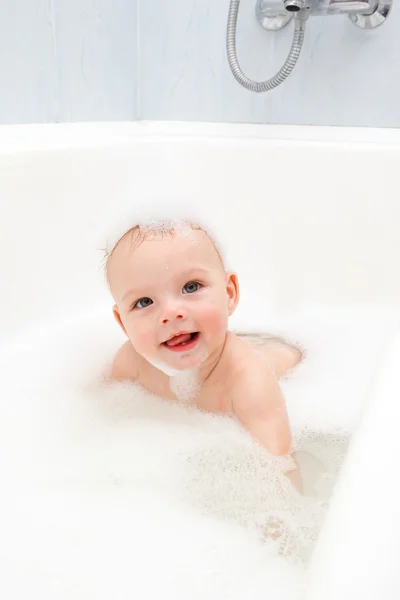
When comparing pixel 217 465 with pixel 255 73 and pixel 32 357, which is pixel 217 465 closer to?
pixel 32 357

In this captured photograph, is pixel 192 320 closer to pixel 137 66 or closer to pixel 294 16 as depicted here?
pixel 294 16

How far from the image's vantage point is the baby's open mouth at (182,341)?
2.71ft

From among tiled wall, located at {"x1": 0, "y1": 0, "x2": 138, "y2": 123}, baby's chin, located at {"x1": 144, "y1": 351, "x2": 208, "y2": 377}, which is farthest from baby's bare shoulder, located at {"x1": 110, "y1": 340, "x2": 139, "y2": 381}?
tiled wall, located at {"x1": 0, "y1": 0, "x2": 138, "y2": 123}

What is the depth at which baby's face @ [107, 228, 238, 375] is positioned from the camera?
0.81 meters

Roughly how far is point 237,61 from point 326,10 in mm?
211

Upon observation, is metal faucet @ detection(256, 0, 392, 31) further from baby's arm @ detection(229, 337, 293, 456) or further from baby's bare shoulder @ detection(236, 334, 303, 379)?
baby's arm @ detection(229, 337, 293, 456)

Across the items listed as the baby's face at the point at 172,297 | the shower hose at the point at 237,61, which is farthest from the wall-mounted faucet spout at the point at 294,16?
the baby's face at the point at 172,297

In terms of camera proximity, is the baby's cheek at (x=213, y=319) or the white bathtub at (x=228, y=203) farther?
the white bathtub at (x=228, y=203)

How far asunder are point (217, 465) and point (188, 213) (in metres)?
0.36

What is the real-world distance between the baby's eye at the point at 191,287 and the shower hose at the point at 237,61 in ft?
2.30

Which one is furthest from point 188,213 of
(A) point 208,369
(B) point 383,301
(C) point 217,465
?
(B) point 383,301

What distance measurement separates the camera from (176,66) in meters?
1.58

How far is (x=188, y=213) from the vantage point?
92 cm

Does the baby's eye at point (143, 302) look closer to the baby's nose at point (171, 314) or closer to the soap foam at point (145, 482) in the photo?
the baby's nose at point (171, 314)
